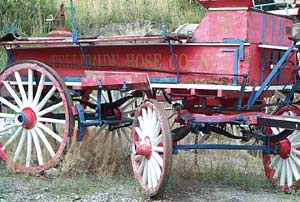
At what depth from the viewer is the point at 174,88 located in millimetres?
6602

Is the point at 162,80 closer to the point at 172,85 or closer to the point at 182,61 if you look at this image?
the point at 172,85

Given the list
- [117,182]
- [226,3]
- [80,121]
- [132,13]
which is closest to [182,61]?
[226,3]

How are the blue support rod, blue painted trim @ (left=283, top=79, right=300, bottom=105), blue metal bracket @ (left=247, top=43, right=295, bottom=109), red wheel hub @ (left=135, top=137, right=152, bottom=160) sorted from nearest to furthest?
1. blue metal bracket @ (left=247, top=43, right=295, bottom=109)
2. red wheel hub @ (left=135, top=137, right=152, bottom=160)
3. the blue support rod
4. blue painted trim @ (left=283, top=79, right=300, bottom=105)

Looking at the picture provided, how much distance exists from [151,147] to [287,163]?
183 centimetres

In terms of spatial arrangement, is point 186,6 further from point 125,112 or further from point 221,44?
point 221,44

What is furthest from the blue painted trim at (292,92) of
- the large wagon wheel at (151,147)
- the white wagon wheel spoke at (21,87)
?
the white wagon wheel spoke at (21,87)

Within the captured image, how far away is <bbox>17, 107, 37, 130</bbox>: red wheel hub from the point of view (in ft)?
24.0

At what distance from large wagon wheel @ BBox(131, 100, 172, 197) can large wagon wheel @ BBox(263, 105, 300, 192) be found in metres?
1.56

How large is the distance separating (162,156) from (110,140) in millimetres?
2921

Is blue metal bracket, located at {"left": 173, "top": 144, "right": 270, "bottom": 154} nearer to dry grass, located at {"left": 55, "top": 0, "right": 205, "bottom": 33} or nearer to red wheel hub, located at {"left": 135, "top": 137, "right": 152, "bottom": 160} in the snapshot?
red wheel hub, located at {"left": 135, "top": 137, "right": 152, "bottom": 160}

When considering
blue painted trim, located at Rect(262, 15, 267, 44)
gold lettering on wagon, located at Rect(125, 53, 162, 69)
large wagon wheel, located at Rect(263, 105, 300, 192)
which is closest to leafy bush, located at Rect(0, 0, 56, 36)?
gold lettering on wagon, located at Rect(125, 53, 162, 69)

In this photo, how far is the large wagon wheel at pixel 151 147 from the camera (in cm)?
608

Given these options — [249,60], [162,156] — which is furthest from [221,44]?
[162,156]

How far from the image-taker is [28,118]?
24.1ft
